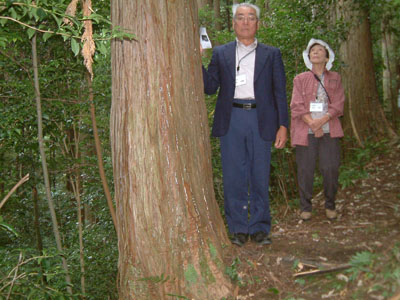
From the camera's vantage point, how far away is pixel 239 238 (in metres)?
4.08

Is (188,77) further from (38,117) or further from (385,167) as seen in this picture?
(385,167)

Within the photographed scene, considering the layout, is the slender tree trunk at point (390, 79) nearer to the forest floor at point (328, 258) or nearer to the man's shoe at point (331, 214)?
the man's shoe at point (331, 214)

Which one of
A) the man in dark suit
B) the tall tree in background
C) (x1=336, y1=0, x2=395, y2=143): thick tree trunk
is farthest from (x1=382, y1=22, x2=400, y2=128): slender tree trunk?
the man in dark suit

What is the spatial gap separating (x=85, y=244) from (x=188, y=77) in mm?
4295

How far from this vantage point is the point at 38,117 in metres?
4.63

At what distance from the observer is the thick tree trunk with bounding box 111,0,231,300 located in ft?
10.3

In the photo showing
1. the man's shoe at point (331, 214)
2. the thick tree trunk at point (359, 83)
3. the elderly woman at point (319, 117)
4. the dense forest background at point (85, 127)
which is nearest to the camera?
the dense forest background at point (85, 127)

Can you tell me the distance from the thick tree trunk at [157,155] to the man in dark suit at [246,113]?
30.5 inches

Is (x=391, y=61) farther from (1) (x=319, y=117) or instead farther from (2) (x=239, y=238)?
(2) (x=239, y=238)

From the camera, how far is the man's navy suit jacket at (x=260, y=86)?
13.3 ft

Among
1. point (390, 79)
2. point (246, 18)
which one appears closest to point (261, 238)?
point (246, 18)

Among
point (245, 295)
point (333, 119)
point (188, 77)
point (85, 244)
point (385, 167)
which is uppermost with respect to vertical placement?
point (188, 77)

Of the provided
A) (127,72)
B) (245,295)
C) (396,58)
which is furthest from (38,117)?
(396,58)

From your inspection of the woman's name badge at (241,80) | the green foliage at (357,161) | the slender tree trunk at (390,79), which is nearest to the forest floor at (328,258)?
the green foliage at (357,161)
